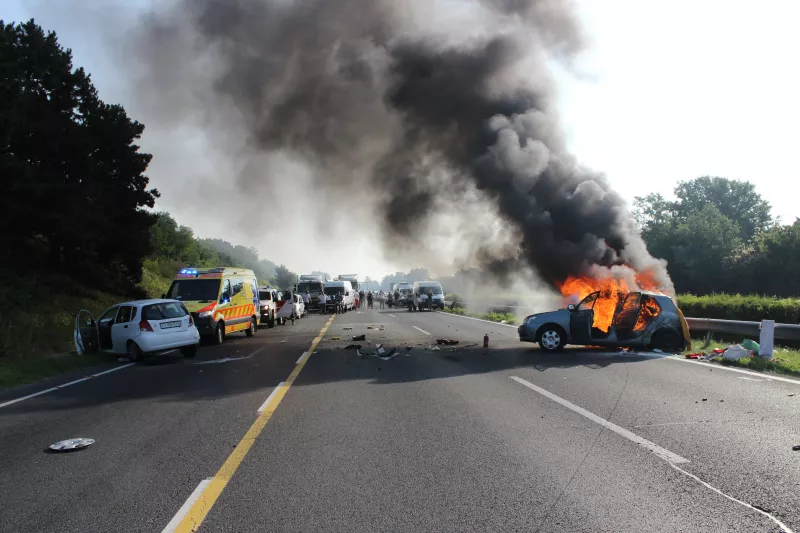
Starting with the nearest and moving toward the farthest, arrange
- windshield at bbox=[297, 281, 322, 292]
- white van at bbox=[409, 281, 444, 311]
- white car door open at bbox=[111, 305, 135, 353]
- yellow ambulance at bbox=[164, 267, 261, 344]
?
white car door open at bbox=[111, 305, 135, 353], yellow ambulance at bbox=[164, 267, 261, 344], white van at bbox=[409, 281, 444, 311], windshield at bbox=[297, 281, 322, 292]

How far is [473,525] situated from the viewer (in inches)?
142

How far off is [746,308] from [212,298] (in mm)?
16601

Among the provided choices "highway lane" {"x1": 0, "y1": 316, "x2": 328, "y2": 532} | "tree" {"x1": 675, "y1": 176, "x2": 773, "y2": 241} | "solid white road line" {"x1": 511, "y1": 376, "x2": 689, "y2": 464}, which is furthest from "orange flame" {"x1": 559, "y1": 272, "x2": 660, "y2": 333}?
"tree" {"x1": 675, "y1": 176, "x2": 773, "y2": 241}

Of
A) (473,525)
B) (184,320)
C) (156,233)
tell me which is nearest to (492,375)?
(473,525)

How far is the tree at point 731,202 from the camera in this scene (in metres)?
85.7

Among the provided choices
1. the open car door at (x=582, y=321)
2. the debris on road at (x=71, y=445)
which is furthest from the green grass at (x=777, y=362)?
the debris on road at (x=71, y=445)

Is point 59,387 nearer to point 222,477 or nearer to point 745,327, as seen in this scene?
point 222,477

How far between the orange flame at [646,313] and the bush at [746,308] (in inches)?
229

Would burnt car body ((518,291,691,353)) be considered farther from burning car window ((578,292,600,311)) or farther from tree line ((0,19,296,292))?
tree line ((0,19,296,292))

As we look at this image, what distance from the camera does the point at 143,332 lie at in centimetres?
1277

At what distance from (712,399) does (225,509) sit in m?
6.71

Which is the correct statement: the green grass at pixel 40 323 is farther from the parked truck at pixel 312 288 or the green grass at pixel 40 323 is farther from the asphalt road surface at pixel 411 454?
the parked truck at pixel 312 288

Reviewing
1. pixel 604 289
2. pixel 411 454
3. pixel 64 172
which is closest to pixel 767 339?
pixel 604 289

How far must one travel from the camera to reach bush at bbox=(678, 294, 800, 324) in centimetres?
1609
